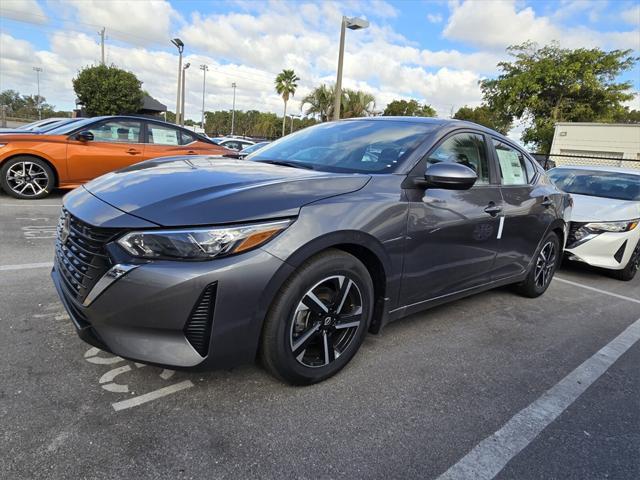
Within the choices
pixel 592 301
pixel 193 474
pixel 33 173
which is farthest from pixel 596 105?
pixel 193 474

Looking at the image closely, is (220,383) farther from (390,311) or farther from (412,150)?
(412,150)

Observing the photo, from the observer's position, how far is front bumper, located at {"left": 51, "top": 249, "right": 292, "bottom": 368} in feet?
6.06

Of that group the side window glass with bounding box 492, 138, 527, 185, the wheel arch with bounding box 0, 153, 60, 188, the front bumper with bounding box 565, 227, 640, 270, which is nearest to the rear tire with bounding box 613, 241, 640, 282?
the front bumper with bounding box 565, 227, 640, 270

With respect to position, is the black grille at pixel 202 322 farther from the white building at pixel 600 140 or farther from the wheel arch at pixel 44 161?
the white building at pixel 600 140

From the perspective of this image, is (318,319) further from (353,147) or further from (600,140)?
(600,140)

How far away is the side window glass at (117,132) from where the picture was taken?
7303 millimetres

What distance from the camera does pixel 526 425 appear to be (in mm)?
2248

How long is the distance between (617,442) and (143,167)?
300cm

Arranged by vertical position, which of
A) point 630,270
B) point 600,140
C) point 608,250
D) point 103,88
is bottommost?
point 630,270

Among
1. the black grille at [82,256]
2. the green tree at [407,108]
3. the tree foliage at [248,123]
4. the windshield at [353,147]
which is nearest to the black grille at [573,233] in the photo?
the windshield at [353,147]

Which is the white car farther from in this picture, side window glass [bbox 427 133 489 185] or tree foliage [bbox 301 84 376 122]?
tree foliage [bbox 301 84 376 122]

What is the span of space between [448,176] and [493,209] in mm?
930

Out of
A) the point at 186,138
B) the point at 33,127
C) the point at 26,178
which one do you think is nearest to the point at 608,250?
the point at 186,138

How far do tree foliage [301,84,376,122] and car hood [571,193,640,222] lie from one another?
A: 2946 cm
